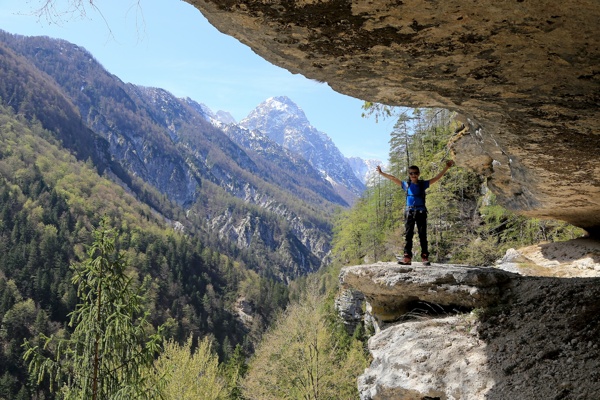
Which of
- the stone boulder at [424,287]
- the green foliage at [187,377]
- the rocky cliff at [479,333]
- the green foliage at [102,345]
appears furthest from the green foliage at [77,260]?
the rocky cliff at [479,333]

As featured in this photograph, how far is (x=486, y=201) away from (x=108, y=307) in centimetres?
1946

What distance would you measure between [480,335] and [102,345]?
8823mm

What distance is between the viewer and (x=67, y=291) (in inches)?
3590

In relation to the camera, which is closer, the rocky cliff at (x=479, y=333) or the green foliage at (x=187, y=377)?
the rocky cliff at (x=479, y=333)

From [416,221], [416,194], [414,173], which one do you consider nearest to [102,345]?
[416,221]

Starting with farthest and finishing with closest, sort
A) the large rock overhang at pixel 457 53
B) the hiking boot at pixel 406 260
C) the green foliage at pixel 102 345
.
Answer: the green foliage at pixel 102 345 → the hiking boot at pixel 406 260 → the large rock overhang at pixel 457 53

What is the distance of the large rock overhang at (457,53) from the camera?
10.1 ft

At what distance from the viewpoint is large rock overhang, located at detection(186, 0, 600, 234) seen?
3.08 m

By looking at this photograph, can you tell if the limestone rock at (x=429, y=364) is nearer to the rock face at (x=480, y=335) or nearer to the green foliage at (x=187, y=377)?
the rock face at (x=480, y=335)

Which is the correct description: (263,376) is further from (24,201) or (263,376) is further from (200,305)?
(24,201)

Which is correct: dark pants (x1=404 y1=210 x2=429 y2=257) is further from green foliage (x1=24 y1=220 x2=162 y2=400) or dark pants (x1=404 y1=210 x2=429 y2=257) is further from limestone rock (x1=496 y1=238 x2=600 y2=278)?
Result: green foliage (x1=24 y1=220 x2=162 y2=400)

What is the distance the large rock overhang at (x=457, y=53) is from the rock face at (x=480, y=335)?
9.04 ft

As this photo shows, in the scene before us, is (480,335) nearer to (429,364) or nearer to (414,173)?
(429,364)

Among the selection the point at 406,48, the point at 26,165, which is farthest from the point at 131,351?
the point at 26,165
